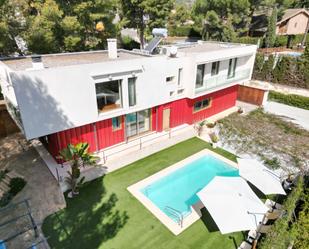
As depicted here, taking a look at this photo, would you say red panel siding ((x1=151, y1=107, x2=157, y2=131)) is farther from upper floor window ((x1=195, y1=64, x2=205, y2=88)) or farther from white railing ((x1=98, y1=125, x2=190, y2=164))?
upper floor window ((x1=195, y1=64, x2=205, y2=88))

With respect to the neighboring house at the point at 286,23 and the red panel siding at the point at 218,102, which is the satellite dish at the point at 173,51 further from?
the neighboring house at the point at 286,23

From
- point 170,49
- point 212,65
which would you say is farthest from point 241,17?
point 170,49

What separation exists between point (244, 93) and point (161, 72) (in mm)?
15209

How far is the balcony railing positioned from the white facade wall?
5.79ft

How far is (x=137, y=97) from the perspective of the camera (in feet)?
56.5

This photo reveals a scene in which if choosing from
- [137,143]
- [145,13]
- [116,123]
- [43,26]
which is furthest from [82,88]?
[145,13]

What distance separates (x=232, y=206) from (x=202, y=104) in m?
13.7

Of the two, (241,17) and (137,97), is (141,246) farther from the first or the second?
(241,17)

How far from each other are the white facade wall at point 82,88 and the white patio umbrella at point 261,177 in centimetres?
831

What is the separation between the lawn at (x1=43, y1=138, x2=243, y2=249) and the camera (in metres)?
11.2

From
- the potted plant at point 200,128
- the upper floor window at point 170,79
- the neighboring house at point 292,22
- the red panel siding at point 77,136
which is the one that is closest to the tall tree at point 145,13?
the upper floor window at point 170,79

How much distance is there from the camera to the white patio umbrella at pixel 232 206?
34.3 ft

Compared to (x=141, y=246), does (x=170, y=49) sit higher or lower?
higher

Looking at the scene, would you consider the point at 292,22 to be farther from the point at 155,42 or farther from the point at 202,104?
the point at 155,42
